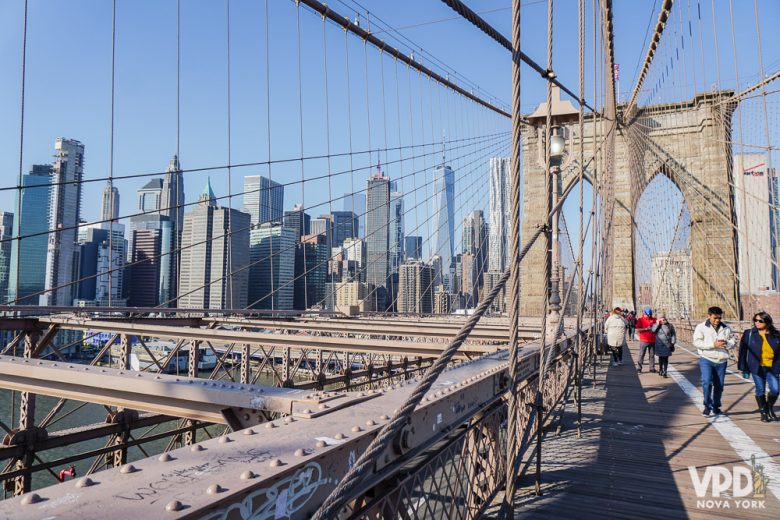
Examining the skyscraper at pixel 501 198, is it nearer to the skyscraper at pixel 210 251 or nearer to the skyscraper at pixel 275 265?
the skyscraper at pixel 275 265

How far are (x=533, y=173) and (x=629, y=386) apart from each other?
2097 cm

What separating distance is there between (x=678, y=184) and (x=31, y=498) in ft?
101

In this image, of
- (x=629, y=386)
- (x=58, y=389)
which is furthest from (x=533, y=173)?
(x=58, y=389)

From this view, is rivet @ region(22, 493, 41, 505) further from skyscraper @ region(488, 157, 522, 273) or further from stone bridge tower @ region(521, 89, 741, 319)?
skyscraper @ region(488, 157, 522, 273)

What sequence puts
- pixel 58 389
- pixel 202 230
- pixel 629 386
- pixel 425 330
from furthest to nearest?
pixel 202 230, pixel 629 386, pixel 425 330, pixel 58 389

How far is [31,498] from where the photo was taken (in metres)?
1.03

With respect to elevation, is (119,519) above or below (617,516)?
above

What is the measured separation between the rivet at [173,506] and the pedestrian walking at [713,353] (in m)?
6.64

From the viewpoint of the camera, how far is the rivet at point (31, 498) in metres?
Answer: 1.02

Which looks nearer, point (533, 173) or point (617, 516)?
point (617, 516)

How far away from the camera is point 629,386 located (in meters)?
8.73

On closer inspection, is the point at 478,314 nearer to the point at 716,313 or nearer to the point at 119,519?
the point at 119,519

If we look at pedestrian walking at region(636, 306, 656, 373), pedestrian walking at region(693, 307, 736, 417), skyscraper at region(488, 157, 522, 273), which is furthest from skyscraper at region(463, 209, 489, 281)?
pedestrian walking at region(693, 307, 736, 417)

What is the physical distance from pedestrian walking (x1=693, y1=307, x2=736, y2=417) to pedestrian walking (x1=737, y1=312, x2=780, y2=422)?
21 cm
